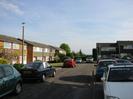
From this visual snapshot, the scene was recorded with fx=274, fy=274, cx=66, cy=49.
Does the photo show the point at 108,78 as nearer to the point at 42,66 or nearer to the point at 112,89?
the point at 112,89

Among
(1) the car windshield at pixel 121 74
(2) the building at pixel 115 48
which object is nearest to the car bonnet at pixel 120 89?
(1) the car windshield at pixel 121 74

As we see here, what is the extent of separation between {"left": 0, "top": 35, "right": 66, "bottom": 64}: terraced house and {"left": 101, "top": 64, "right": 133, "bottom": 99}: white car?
34.8 m

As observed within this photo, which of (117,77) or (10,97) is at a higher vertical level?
(117,77)

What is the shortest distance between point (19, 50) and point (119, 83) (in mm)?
52019

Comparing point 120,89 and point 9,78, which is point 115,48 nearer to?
point 9,78

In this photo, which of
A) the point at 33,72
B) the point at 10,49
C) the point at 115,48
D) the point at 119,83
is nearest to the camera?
the point at 119,83

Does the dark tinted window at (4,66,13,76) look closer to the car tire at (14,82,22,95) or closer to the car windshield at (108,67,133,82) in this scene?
the car tire at (14,82,22,95)

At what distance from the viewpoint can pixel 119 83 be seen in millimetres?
8734

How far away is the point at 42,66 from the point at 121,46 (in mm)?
88987

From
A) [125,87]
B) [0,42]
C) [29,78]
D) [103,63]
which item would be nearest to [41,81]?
[29,78]

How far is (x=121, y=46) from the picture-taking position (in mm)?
105062

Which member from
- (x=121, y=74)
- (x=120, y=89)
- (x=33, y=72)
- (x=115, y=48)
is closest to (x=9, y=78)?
(x=121, y=74)

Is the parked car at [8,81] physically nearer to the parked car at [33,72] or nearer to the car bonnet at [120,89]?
the car bonnet at [120,89]

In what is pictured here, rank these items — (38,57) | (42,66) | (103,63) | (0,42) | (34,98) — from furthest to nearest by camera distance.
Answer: (38,57) → (0,42) → (103,63) → (42,66) → (34,98)
